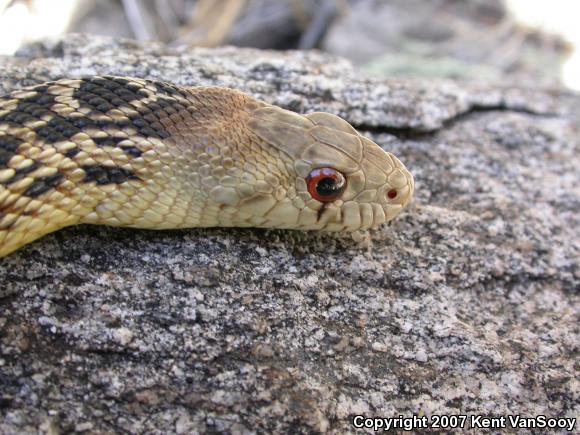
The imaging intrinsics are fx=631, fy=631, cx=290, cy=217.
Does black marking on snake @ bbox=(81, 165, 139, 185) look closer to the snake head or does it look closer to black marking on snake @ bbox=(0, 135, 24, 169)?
black marking on snake @ bbox=(0, 135, 24, 169)

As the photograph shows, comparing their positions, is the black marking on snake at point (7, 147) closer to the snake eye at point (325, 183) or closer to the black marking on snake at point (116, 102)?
the black marking on snake at point (116, 102)

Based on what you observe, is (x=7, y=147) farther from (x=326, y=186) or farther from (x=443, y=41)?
(x=443, y=41)

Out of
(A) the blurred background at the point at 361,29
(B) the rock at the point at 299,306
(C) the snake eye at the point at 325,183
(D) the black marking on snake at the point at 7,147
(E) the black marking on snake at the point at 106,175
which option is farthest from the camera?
(A) the blurred background at the point at 361,29

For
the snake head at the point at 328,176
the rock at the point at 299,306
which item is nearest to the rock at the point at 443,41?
the rock at the point at 299,306

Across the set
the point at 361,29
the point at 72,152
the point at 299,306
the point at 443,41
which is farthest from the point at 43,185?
the point at 443,41

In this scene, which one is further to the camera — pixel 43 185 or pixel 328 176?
pixel 328 176

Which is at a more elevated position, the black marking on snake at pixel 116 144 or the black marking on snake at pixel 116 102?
the black marking on snake at pixel 116 102

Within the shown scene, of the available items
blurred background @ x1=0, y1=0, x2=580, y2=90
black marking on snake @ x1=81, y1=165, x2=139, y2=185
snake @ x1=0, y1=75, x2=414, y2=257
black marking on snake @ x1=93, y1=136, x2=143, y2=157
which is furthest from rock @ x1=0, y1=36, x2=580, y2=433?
blurred background @ x1=0, y1=0, x2=580, y2=90

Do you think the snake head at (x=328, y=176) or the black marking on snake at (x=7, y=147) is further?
the snake head at (x=328, y=176)

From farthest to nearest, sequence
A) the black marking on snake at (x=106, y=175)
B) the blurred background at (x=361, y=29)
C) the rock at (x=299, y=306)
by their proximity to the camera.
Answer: the blurred background at (x=361, y=29), the black marking on snake at (x=106, y=175), the rock at (x=299, y=306)
